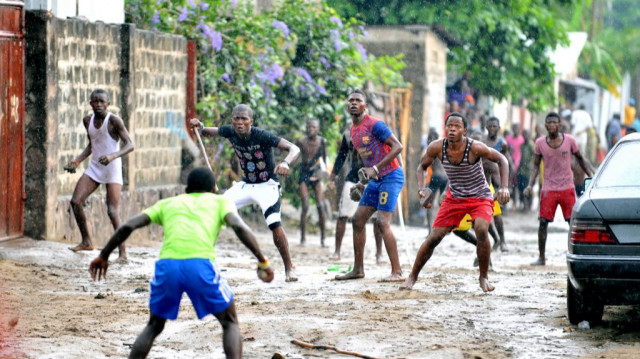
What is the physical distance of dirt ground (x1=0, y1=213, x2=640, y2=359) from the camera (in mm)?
7145

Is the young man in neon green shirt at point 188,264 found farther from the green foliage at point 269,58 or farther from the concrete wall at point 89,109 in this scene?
the green foliage at point 269,58

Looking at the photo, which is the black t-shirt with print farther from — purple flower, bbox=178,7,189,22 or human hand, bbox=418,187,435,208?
purple flower, bbox=178,7,189,22

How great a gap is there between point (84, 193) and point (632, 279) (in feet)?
19.3

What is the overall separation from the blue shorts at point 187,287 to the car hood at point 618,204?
2.82m

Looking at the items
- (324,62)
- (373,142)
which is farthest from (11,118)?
(324,62)

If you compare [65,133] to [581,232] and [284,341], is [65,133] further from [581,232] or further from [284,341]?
[581,232]

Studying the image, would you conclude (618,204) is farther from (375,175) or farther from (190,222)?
(375,175)

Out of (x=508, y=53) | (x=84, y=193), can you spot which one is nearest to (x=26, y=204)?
(x=84, y=193)

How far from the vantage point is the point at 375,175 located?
33.7 ft

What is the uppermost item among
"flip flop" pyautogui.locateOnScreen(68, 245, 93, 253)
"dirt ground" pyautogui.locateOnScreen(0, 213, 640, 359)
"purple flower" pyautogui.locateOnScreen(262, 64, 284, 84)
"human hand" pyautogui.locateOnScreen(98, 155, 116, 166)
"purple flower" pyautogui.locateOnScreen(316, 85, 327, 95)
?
"purple flower" pyautogui.locateOnScreen(262, 64, 284, 84)

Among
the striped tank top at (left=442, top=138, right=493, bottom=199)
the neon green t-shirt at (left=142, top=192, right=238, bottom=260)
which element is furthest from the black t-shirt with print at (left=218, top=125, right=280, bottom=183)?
the neon green t-shirt at (left=142, top=192, right=238, bottom=260)

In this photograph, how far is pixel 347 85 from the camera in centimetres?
1786

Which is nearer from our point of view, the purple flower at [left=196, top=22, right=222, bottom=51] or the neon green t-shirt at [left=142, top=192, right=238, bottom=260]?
the neon green t-shirt at [left=142, top=192, right=238, bottom=260]

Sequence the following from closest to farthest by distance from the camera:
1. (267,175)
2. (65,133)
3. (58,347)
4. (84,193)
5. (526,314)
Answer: (58,347)
(526,314)
(267,175)
(84,193)
(65,133)
